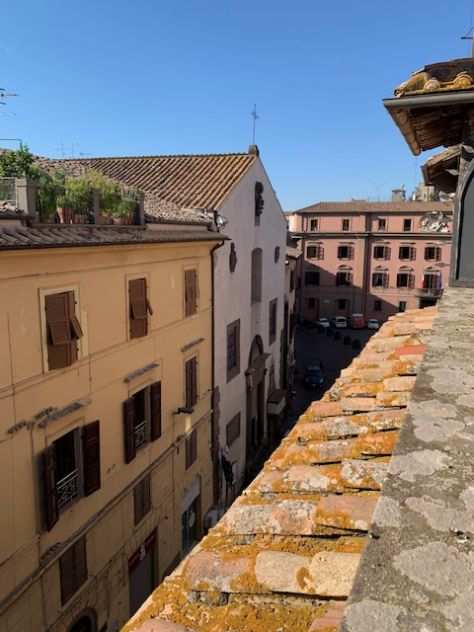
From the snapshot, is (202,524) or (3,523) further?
(202,524)

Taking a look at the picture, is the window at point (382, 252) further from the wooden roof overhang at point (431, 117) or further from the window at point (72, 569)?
the window at point (72, 569)

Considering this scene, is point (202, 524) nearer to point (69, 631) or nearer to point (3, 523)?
point (69, 631)

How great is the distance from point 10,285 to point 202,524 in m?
12.0

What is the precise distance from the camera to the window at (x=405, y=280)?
168 feet

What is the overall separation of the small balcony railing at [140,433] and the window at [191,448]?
2.76 meters

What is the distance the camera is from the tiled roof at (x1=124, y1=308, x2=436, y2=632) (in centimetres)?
219

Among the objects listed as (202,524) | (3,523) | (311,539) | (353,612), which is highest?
(353,612)

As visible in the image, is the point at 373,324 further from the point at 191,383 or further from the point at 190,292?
the point at 190,292

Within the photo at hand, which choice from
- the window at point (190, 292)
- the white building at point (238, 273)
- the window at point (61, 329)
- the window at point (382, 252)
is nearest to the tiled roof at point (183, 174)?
the white building at point (238, 273)

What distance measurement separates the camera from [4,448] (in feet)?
27.4

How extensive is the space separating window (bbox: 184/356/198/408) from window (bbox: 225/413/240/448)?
382 cm

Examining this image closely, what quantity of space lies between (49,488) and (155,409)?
163 inches

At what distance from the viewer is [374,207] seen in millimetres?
52062

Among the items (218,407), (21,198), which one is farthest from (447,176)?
(218,407)
